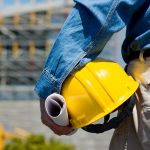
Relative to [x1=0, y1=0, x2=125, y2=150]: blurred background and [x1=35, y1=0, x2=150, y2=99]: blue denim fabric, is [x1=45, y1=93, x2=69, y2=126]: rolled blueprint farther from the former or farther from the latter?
[x1=0, y1=0, x2=125, y2=150]: blurred background

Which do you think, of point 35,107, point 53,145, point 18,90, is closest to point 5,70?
point 18,90

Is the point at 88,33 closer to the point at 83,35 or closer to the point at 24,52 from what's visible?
the point at 83,35

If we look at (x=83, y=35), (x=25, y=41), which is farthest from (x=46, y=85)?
(x=25, y=41)

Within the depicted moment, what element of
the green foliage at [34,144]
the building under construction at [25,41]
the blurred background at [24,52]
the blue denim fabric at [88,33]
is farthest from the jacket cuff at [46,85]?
the building under construction at [25,41]

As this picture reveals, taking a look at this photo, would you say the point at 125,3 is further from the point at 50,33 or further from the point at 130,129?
the point at 50,33

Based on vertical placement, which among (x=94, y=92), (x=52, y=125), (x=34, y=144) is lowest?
(x=34, y=144)

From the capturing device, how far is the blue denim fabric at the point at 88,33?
1.19 meters

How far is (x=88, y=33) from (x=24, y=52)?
9.47 m

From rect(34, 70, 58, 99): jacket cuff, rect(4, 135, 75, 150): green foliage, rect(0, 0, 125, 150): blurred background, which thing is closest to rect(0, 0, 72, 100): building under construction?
rect(0, 0, 125, 150): blurred background

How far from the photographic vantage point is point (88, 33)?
121 cm

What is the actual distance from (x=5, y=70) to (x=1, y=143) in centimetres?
463

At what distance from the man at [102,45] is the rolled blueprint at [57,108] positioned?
2 cm

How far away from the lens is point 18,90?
31.7ft

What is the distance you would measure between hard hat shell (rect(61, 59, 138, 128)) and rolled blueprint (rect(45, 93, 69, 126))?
13 millimetres
